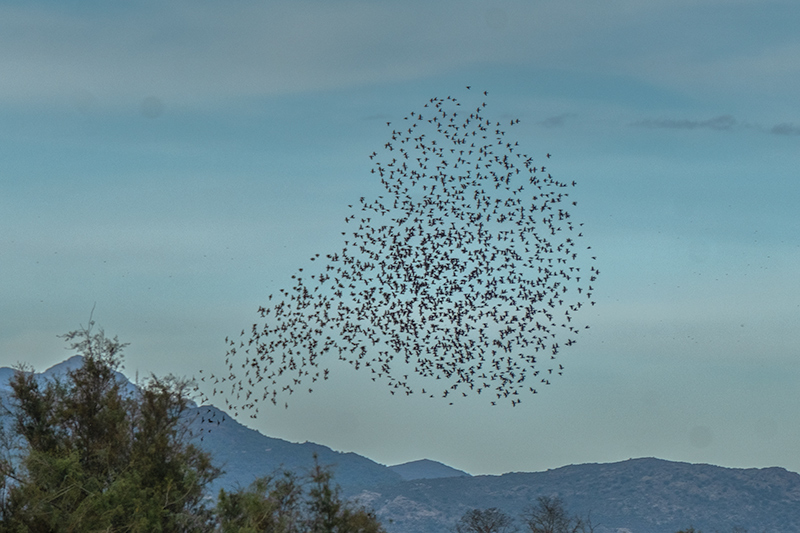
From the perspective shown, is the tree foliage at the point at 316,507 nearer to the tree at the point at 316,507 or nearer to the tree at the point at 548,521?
the tree at the point at 316,507

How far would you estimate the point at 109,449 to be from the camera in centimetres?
2502

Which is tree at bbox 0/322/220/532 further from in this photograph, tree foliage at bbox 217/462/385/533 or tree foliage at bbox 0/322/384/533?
tree foliage at bbox 217/462/385/533

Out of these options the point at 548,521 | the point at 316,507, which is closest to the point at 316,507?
the point at 316,507

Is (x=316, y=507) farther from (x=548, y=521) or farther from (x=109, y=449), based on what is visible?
(x=548, y=521)

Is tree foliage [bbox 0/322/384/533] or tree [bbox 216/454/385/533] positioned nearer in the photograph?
Result: tree foliage [bbox 0/322/384/533]

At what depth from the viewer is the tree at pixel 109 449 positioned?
2145 centimetres

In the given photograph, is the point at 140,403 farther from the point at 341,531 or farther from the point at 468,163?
the point at 468,163

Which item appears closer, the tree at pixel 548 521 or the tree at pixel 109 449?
the tree at pixel 109 449

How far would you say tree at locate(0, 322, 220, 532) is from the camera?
21453 millimetres

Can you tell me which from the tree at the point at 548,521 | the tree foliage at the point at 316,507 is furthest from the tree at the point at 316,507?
the tree at the point at 548,521

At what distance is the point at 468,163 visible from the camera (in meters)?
34.1

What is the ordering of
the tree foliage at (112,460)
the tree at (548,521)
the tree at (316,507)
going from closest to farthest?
the tree foliage at (112,460), the tree at (316,507), the tree at (548,521)

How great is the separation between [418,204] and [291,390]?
8095 mm

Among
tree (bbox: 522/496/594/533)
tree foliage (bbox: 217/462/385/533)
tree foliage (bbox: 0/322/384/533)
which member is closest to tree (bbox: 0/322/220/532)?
tree foliage (bbox: 0/322/384/533)
